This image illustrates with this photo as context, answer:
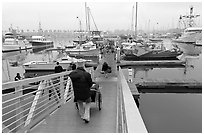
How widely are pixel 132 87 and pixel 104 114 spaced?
28.7ft

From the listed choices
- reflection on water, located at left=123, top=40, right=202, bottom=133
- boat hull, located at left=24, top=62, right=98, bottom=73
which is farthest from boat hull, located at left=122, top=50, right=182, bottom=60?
reflection on water, located at left=123, top=40, right=202, bottom=133

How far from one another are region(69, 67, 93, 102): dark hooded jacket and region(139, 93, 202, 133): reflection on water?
25.1ft

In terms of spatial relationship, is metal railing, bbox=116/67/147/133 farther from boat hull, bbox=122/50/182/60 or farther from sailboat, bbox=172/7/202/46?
sailboat, bbox=172/7/202/46

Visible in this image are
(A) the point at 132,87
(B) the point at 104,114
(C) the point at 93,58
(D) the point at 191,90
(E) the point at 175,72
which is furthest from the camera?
(C) the point at 93,58

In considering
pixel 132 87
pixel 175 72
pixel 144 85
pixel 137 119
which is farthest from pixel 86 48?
pixel 137 119

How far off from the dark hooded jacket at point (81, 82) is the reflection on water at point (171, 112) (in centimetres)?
766

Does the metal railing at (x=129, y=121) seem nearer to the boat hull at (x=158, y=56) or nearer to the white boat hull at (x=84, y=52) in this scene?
the white boat hull at (x=84, y=52)

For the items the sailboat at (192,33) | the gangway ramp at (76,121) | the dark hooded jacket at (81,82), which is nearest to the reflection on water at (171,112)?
the gangway ramp at (76,121)

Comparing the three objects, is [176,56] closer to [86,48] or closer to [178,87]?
[86,48]

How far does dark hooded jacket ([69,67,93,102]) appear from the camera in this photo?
493cm

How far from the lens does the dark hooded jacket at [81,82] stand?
16.2ft

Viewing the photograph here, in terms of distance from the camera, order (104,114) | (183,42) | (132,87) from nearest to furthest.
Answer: (104,114) → (132,87) → (183,42)

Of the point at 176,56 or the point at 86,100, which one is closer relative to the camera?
the point at 86,100

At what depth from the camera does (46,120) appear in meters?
5.28
